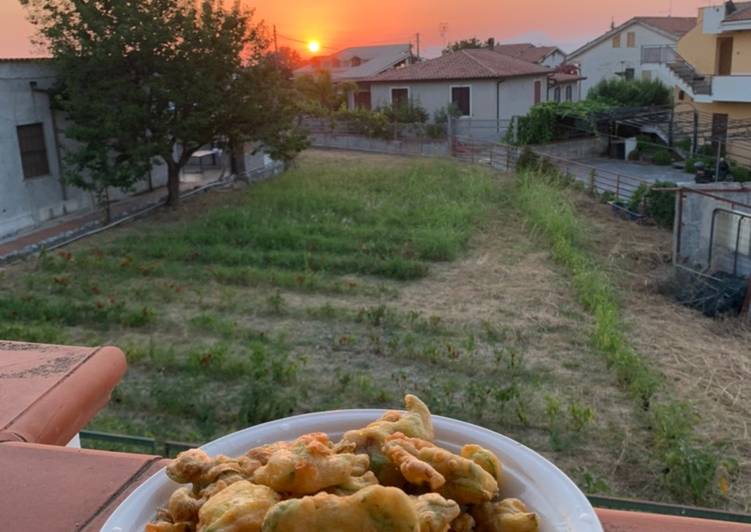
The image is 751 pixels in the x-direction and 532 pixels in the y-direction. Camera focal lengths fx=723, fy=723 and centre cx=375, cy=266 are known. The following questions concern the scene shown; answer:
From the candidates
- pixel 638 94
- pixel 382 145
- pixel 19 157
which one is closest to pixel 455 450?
pixel 19 157

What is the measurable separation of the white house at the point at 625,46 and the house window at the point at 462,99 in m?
13.3

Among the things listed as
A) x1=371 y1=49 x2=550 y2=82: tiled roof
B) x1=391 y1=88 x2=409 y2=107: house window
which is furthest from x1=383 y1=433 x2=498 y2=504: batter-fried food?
x1=391 y1=88 x2=409 y2=107: house window

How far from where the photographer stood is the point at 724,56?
26.1 meters

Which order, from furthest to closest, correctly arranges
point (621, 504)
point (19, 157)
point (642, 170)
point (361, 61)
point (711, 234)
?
point (361, 61) < point (642, 170) < point (19, 157) < point (711, 234) < point (621, 504)

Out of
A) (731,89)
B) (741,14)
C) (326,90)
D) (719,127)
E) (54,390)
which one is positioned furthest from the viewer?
(326,90)

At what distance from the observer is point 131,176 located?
14195 millimetres

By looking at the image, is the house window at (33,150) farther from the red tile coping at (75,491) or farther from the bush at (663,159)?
the bush at (663,159)

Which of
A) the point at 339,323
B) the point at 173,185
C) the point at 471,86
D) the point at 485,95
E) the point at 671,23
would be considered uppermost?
the point at 671,23

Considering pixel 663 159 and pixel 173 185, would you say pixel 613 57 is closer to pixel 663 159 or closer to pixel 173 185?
pixel 663 159

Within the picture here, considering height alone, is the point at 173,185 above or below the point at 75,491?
below

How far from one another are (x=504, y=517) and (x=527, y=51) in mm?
49466

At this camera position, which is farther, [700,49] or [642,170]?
[700,49]

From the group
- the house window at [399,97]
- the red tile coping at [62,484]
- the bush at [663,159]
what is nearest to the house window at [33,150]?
the red tile coping at [62,484]

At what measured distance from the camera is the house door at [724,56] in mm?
25844
